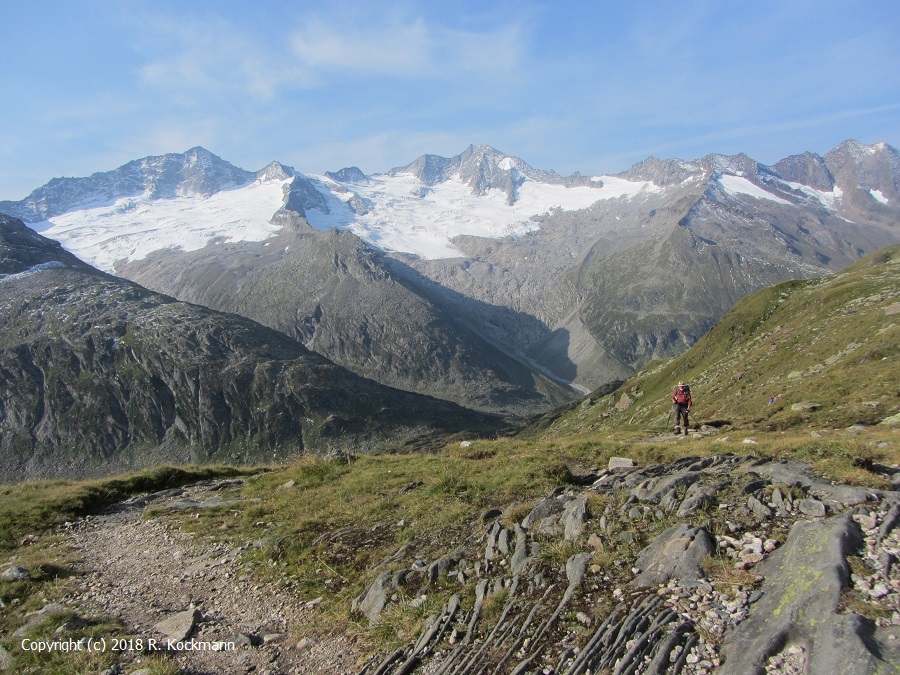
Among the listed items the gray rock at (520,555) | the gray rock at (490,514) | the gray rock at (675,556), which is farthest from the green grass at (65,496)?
the gray rock at (675,556)

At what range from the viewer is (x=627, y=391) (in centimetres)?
11025

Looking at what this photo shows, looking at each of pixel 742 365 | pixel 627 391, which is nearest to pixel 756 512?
pixel 742 365

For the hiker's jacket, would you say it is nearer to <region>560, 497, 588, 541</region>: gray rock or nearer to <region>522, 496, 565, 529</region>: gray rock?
<region>522, 496, 565, 529</region>: gray rock

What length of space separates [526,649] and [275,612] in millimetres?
6068

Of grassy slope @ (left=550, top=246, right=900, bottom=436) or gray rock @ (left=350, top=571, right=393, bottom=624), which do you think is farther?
grassy slope @ (left=550, top=246, right=900, bottom=436)

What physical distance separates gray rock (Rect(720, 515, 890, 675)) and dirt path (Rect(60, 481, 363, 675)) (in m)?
6.56

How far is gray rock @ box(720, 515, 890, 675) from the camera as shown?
6.42 meters

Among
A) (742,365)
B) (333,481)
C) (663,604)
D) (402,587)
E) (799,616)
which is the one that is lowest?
(742,365)

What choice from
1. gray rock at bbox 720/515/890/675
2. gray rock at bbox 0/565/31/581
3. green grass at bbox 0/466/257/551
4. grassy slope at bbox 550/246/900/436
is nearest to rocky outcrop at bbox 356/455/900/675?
gray rock at bbox 720/515/890/675

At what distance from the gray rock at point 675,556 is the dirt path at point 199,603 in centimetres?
553

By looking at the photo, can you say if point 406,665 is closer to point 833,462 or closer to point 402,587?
point 402,587

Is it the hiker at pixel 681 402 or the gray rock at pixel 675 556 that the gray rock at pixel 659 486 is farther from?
the hiker at pixel 681 402

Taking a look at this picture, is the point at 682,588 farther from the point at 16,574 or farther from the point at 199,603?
the point at 16,574

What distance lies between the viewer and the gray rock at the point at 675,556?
9.20 meters
